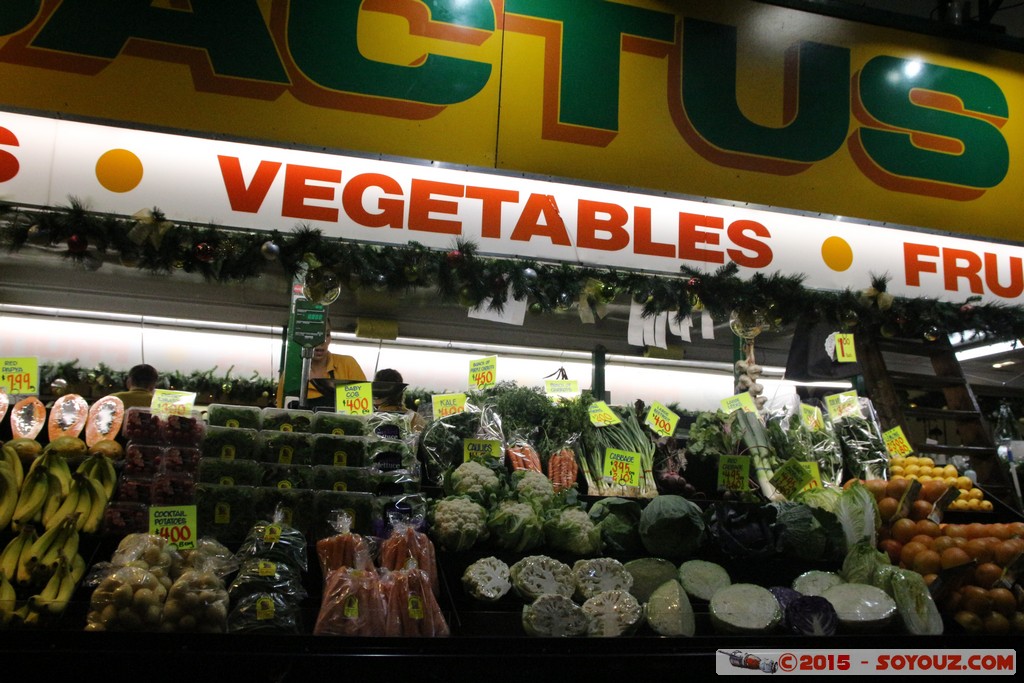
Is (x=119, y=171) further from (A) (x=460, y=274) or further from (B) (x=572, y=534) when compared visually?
(B) (x=572, y=534)

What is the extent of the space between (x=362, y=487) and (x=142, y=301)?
3733 millimetres

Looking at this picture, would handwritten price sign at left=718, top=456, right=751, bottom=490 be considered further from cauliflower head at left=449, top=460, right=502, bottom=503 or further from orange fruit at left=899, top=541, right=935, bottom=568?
cauliflower head at left=449, top=460, right=502, bottom=503

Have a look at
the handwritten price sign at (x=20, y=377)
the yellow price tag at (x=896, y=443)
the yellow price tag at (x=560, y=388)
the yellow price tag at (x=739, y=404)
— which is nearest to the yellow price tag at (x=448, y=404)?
the yellow price tag at (x=560, y=388)

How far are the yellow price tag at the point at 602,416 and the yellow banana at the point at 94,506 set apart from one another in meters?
2.44

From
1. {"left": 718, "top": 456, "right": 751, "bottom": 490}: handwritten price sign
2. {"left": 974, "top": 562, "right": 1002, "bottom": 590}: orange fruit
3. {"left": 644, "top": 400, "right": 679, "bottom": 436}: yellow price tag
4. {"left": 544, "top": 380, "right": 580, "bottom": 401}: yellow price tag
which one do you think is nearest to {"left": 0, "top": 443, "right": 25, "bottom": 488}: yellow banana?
{"left": 544, "top": 380, "right": 580, "bottom": 401}: yellow price tag

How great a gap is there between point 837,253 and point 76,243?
4.95 meters

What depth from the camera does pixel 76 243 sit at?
3.68 m

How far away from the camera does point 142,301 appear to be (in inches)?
235

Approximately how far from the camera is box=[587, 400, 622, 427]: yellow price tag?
13.7ft

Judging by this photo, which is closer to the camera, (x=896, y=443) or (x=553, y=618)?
(x=553, y=618)

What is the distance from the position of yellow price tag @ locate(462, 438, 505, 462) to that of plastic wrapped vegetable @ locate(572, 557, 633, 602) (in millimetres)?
846

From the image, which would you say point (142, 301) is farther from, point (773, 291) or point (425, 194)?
point (773, 291)

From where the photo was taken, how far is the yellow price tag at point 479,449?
370 cm

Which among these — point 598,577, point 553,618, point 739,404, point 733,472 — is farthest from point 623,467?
point 553,618
